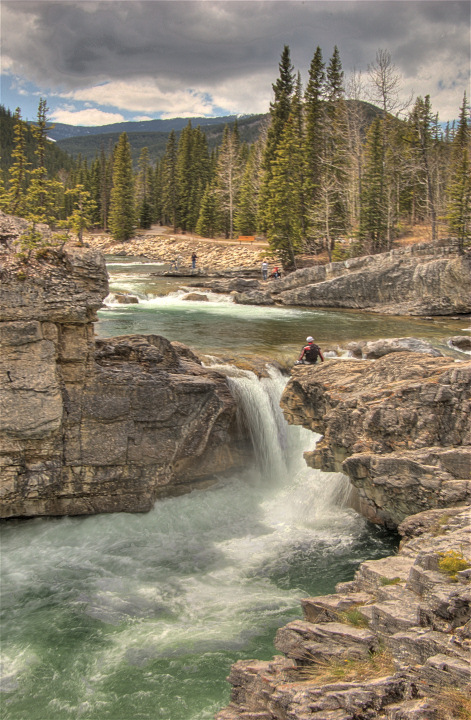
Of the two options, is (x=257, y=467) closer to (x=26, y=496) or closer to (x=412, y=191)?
(x=26, y=496)

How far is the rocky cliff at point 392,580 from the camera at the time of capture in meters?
5.93

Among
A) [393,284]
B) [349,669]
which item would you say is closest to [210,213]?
[393,284]

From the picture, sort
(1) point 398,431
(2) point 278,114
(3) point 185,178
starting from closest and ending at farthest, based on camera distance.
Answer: (1) point 398,431 < (2) point 278,114 < (3) point 185,178

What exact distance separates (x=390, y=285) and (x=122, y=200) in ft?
178

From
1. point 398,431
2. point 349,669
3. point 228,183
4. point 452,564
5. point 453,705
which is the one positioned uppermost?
point 228,183

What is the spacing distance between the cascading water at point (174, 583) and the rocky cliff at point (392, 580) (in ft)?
5.19

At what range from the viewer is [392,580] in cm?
808

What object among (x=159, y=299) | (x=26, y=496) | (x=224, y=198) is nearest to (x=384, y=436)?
(x=26, y=496)

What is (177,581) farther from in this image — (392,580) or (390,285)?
(390,285)

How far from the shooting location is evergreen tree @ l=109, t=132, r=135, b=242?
77750 millimetres

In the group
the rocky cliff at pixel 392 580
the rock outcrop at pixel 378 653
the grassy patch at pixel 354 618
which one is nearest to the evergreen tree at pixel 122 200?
the rocky cliff at pixel 392 580

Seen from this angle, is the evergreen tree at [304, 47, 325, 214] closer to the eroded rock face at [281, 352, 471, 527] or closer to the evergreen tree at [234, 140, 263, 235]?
the evergreen tree at [234, 140, 263, 235]

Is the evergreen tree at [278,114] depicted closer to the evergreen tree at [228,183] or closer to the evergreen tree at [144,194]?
the evergreen tree at [228,183]

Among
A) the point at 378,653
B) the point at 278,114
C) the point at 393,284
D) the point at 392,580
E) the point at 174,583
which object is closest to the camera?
the point at 378,653
